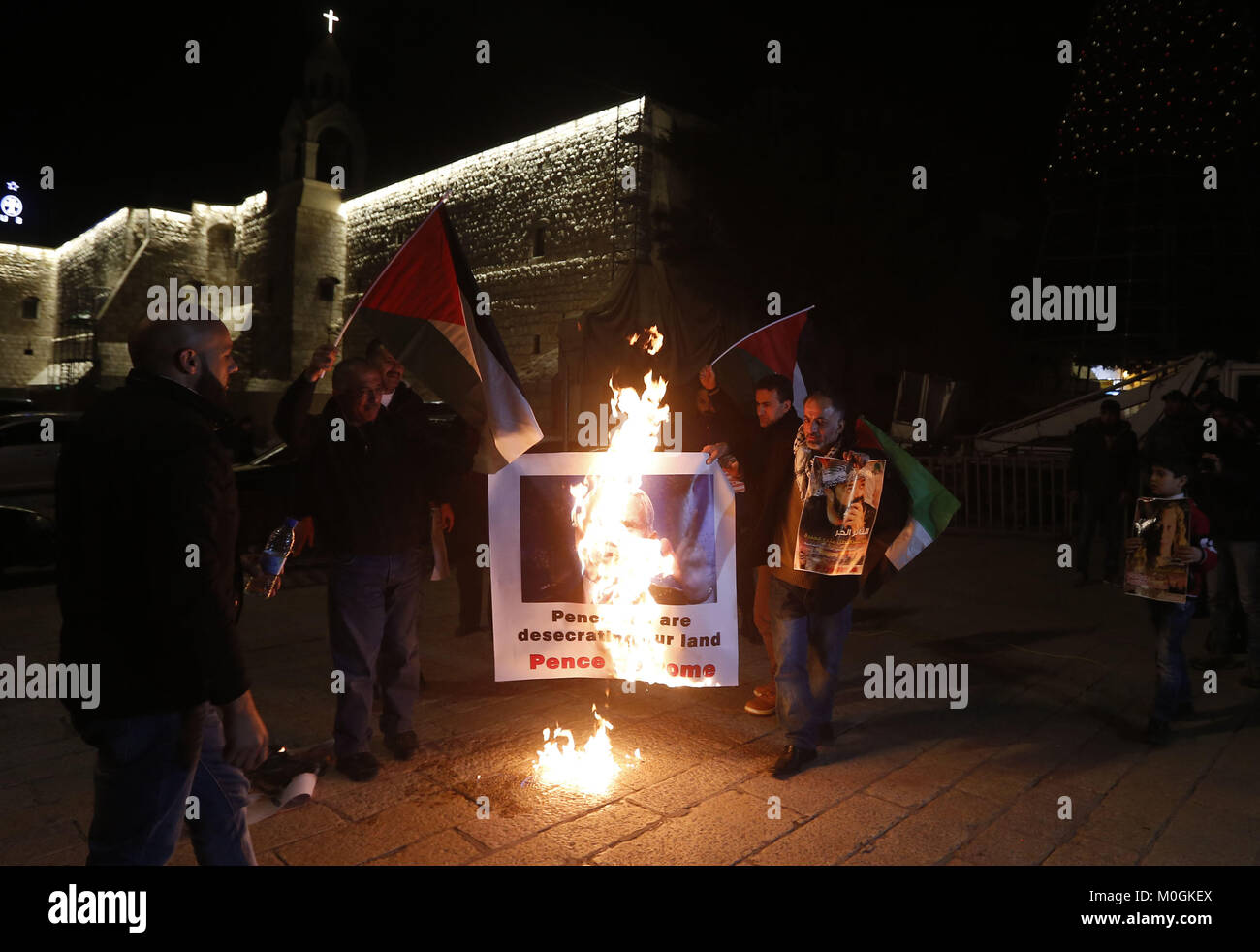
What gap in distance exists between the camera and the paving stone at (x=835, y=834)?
135 inches

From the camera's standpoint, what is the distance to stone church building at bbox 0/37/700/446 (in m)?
24.4

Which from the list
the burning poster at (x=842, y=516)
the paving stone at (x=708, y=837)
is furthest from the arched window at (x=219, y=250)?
the paving stone at (x=708, y=837)

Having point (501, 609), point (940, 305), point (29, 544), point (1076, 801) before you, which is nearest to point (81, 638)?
point (501, 609)

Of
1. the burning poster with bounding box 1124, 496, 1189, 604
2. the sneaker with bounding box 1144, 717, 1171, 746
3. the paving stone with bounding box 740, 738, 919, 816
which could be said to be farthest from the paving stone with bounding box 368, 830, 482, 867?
the burning poster with bounding box 1124, 496, 1189, 604

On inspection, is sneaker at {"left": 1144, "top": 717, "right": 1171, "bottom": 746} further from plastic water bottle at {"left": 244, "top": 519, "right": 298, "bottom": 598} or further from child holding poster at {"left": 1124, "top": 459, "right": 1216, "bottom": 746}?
plastic water bottle at {"left": 244, "top": 519, "right": 298, "bottom": 598}

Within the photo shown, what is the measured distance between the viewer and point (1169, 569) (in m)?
4.83

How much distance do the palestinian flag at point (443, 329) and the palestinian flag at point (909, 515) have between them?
1.93 metres

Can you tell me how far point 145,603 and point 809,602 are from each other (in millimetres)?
3230

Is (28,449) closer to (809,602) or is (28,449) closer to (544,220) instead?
(809,602)

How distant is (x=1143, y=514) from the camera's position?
5.04 metres

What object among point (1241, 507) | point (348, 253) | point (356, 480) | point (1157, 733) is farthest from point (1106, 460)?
point (348, 253)

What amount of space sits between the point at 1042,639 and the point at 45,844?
6.96 m

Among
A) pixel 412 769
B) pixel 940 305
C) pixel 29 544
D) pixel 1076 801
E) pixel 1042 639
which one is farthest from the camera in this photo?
pixel 940 305
